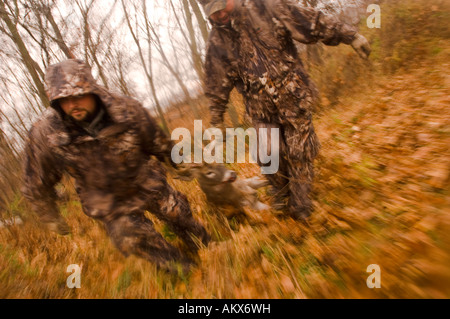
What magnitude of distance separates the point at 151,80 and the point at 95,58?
291 centimetres

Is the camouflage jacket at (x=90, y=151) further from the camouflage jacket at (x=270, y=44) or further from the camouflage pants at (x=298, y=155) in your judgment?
the camouflage pants at (x=298, y=155)

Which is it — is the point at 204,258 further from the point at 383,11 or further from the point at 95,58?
the point at 383,11

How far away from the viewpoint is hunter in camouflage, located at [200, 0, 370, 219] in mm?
1970

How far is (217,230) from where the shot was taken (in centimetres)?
253

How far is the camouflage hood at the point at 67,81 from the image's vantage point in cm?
160

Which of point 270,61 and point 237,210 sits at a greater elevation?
point 270,61

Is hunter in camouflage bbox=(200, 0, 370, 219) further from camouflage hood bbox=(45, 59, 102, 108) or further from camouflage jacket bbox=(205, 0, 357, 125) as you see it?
camouflage hood bbox=(45, 59, 102, 108)

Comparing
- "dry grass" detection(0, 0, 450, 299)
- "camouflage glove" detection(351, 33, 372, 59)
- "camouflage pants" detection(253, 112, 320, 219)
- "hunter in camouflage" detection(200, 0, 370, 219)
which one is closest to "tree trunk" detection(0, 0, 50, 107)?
"dry grass" detection(0, 0, 450, 299)

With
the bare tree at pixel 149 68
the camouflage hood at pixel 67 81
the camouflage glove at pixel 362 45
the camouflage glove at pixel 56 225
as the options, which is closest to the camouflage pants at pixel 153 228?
the camouflage glove at pixel 56 225

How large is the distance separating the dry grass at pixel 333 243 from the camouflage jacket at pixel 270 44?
1.21 m

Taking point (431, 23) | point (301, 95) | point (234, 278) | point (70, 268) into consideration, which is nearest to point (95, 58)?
point (70, 268)

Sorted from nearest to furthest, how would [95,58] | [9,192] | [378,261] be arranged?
[378,261], [9,192], [95,58]

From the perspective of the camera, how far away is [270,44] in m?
2.05

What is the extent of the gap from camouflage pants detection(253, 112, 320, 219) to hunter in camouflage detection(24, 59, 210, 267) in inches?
46.5
